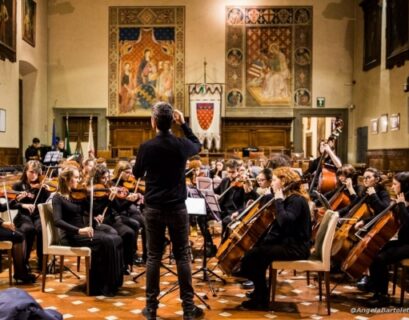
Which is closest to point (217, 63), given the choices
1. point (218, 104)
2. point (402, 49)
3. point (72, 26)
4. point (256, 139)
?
point (218, 104)

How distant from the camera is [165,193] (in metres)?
3.84

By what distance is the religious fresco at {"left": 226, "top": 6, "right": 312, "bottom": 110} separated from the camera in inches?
691

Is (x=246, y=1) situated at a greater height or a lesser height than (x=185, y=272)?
greater

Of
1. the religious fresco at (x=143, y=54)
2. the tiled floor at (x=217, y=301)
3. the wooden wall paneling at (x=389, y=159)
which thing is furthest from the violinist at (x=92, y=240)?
the religious fresco at (x=143, y=54)

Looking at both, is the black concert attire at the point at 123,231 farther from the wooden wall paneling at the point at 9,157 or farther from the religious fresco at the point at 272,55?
the religious fresco at the point at 272,55

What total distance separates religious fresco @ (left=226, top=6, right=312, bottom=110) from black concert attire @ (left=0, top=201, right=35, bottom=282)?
42.0 feet

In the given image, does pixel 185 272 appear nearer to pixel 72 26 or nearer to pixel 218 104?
pixel 218 104

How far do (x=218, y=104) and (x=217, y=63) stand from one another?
1698 millimetres

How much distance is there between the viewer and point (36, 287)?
5.39 meters

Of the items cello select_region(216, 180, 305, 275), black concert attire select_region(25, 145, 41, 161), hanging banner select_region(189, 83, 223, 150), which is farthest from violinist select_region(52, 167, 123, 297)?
hanging banner select_region(189, 83, 223, 150)

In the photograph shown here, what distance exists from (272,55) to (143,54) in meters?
4.42

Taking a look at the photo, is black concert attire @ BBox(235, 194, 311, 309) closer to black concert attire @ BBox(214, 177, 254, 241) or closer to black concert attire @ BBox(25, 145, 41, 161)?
black concert attire @ BBox(214, 177, 254, 241)

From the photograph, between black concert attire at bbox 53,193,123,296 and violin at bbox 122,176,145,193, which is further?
violin at bbox 122,176,145,193

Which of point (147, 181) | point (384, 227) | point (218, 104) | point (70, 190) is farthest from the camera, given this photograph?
point (218, 104)
